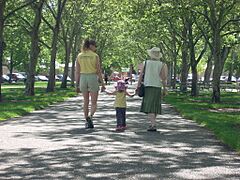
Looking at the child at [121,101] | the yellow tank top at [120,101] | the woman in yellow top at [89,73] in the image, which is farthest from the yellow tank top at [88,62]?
the yellow tank top at [120,101]

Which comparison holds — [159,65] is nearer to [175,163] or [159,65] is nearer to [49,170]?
[175,163]

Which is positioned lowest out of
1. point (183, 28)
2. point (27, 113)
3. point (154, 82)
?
point (27, 113)

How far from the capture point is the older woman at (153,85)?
38.5ft

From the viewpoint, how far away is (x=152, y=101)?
38.6 ft

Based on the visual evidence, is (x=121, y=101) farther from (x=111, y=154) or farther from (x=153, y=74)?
(x=111, y=154)

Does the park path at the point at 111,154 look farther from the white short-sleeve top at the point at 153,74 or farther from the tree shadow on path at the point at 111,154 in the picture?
the white short-sleeve top at the point at 153,74

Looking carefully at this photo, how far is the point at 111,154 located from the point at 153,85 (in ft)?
13.3

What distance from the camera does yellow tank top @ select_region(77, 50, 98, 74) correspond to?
39.2 feet

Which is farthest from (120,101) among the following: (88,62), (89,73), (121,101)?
(88,62)

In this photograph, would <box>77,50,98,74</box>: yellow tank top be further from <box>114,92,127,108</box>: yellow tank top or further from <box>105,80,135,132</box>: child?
<box>114,92,127,108</box>: yellow tank top

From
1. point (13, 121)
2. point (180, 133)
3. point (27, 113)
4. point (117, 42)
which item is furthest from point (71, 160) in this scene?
point (117, 42)

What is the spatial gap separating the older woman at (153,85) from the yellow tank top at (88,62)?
1.14 meters

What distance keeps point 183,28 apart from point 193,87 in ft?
17.5

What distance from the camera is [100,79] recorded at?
12008mm
